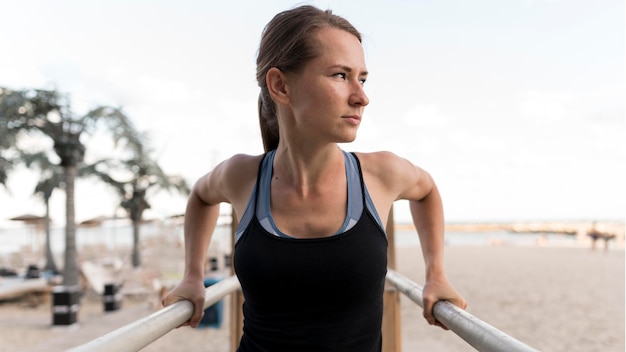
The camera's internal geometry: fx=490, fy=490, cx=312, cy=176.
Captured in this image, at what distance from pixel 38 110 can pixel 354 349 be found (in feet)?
39.4

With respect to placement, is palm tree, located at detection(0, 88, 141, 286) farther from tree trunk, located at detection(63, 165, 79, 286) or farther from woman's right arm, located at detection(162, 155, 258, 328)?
woman's right arm, located at detection(162, 155, 258, 328)

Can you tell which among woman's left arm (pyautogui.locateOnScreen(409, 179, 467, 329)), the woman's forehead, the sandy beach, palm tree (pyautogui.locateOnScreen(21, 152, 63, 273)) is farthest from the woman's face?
palm tree (pyautogui.locateOnScreen(21, 152, 63, 273))

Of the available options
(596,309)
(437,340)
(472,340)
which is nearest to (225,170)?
(472,340)

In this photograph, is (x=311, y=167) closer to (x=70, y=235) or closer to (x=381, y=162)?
(x=381, y=162)

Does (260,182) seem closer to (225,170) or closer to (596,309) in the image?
A: (225,170)

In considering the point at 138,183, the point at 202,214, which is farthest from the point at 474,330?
the point at 138,183

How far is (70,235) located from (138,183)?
21.9 feet

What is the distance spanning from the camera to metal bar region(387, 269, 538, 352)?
28.3 inches

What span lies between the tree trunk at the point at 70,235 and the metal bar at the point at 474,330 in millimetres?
11677

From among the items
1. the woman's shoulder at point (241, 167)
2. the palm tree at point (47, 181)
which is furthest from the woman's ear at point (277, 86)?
the palm tree at point (47, 181)

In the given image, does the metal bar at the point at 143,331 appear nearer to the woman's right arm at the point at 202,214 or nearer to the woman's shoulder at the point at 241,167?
the woman's right arm at the point at 202,214

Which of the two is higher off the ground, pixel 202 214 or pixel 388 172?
pixel 388 172

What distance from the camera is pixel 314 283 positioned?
3.33ft

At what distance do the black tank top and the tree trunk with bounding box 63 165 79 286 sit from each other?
11573 millimetres
